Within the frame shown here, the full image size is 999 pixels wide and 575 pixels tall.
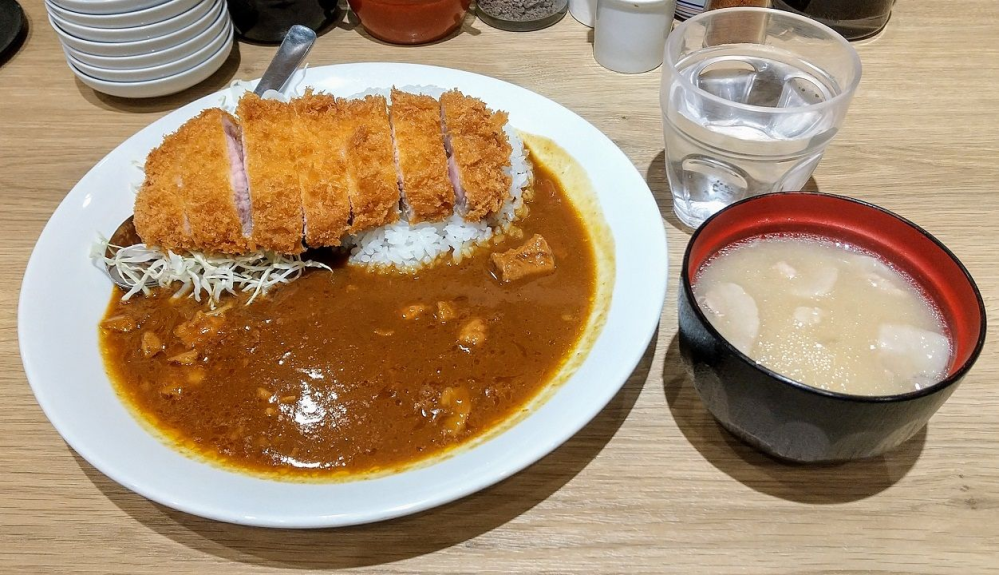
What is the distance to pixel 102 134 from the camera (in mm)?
2268

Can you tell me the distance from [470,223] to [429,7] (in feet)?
3.41

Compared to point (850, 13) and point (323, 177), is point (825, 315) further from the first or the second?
point (850, 13)

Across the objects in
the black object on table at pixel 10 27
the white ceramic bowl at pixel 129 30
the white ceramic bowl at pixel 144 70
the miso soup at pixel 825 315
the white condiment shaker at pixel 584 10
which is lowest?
the black object on table at pixel 10 27

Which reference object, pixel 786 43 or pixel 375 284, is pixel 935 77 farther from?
pixel 375 284

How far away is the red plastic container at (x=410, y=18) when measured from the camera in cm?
247

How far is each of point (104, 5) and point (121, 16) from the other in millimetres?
50

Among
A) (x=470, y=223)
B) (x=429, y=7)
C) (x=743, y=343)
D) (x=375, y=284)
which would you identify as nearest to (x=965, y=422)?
(x=743, y=343)

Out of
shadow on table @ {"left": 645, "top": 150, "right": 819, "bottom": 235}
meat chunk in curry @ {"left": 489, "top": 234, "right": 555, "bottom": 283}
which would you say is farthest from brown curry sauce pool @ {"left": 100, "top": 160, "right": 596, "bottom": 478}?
shadow on table @ {"left": 645, "top": 150, "right": 819, "bottom": 235}

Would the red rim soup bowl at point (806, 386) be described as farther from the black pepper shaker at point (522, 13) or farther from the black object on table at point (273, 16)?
the black object on table at point (273, 16)

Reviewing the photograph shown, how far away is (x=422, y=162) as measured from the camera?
180 centimetres

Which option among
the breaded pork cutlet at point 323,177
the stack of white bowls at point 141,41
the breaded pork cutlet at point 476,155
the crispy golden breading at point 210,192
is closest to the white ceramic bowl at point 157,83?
the stack of white bowls at point 141,41

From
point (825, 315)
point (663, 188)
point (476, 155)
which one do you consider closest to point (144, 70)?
point (476, 155)

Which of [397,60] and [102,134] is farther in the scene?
[397,60]

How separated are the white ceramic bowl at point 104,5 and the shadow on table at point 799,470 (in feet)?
6.46
